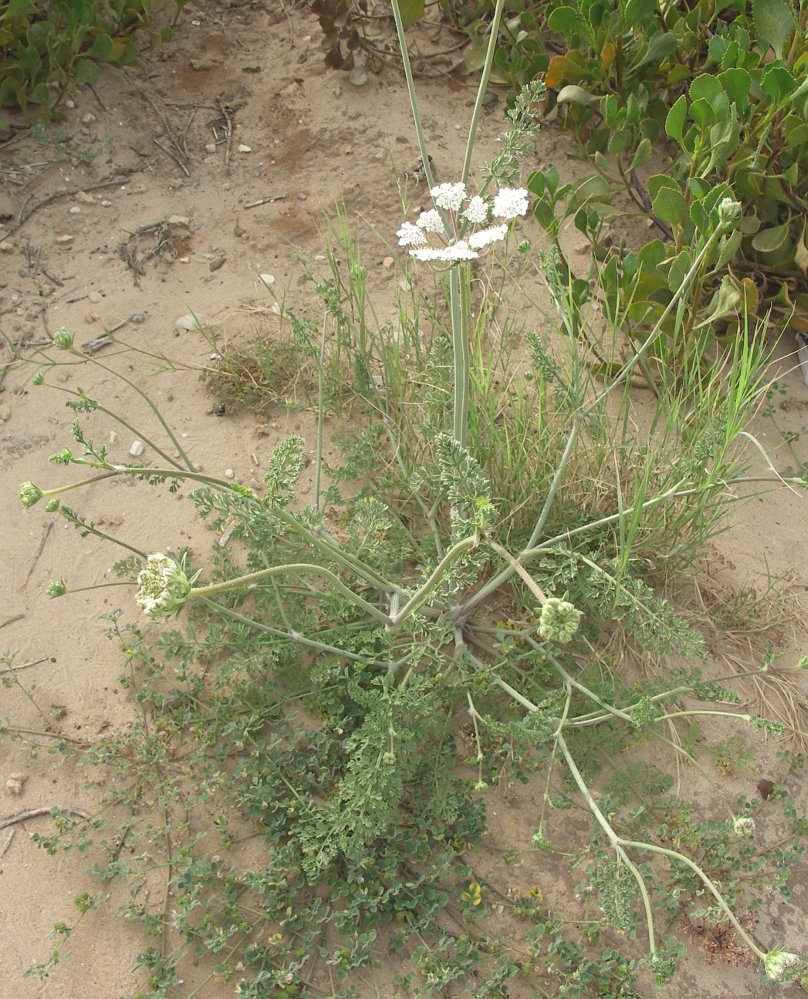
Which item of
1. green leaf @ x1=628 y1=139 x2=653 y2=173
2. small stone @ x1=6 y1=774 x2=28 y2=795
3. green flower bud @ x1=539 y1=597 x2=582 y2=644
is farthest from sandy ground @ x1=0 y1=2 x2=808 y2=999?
green flower bud @ x1=539 y1=597 x2=582 y2=644

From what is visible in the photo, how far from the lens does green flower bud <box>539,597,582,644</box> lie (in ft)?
4.11

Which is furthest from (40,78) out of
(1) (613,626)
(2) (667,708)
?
(2) (667,708)

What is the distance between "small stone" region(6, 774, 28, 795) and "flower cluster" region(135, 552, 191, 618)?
3.87ft

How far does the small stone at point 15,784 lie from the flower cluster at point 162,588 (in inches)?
46.4

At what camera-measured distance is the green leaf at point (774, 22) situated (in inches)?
110

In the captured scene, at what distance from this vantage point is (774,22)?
282 cm

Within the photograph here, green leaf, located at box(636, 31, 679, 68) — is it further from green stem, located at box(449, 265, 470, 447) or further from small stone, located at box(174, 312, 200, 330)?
small stone, located at box(174, 312, 200, 330)

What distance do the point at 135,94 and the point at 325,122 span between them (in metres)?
0.88

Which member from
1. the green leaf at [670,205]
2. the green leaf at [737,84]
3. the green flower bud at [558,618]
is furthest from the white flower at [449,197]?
the green leaf at [737,84]

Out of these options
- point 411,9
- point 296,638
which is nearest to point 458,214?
point 296,638

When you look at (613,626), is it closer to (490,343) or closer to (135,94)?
(490,343)

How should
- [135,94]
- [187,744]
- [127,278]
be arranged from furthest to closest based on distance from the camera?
[135,94] < [127,278] < [187,744]

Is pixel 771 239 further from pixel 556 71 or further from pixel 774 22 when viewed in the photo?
pixel 556 71

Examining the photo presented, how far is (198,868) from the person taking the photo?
191 cm
